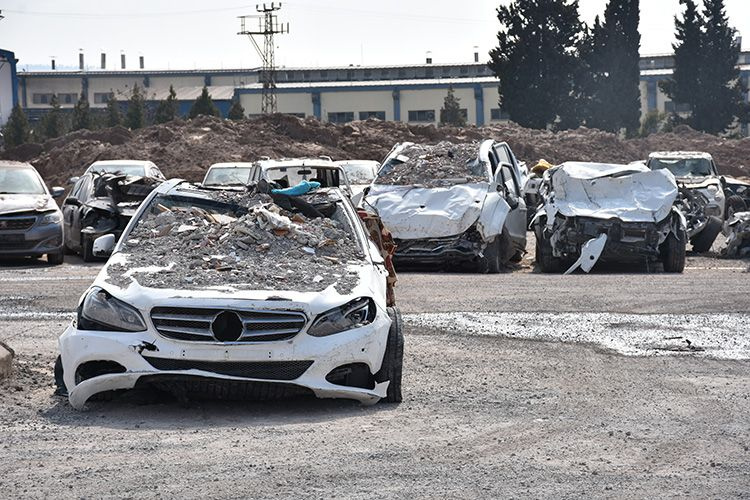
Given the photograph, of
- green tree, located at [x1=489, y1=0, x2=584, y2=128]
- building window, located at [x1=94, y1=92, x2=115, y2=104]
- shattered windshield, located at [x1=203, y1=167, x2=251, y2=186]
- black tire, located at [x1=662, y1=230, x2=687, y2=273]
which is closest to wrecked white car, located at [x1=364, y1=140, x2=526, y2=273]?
black tire, located at [x1=662, y1=230, x2=687, y2=273]

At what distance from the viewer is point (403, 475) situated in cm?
637

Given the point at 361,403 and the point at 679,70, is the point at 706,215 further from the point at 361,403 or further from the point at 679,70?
the point at 679,70

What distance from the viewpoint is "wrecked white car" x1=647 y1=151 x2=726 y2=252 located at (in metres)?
22.0

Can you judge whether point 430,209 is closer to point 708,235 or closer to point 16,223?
point 708,235

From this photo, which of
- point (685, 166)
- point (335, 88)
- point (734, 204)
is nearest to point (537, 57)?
point (335, 88)

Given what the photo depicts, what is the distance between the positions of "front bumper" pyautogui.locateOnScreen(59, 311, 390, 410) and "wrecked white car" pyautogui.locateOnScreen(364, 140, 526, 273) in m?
9.76

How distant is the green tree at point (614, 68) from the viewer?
69.1 metres

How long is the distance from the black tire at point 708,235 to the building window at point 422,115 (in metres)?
63.7

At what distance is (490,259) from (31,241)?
7286 millimetres

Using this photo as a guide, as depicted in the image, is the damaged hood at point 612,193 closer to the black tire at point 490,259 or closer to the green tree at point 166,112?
the black tire at point 490,259

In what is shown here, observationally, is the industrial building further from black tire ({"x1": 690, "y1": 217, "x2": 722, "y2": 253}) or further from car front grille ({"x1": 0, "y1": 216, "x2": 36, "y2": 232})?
car front grille ({"x1": 0, "y1": 216, "x2": 36, "y2": 232})

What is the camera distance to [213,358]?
795 centimetres

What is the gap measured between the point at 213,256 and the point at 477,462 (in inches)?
124

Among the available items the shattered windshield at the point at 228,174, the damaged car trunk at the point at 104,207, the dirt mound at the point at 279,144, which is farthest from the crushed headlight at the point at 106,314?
the dirt mound at the point at 279,144
